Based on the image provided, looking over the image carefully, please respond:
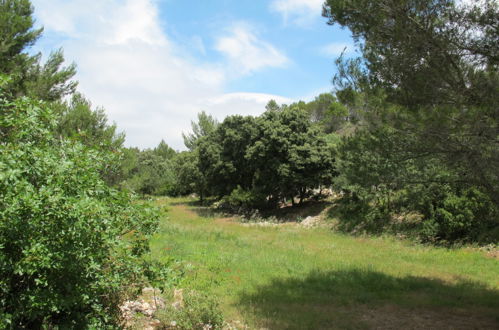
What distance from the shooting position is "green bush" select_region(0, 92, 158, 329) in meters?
3.47

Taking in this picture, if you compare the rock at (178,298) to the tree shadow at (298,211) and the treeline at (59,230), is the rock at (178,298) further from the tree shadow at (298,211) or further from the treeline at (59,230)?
the tree shadow at (298,211)

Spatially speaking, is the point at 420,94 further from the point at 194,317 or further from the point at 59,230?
the point at 59,230

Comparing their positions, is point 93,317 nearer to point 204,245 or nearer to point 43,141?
point 43,141

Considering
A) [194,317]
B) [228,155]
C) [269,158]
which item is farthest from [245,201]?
[194,317]

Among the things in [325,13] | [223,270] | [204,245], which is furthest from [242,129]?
[325,13]

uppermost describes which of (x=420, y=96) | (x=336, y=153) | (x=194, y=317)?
(x=420, y=96)

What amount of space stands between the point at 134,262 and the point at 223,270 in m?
5.79

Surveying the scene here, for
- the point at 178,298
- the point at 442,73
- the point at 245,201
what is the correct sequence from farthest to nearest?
1. the point at 245,201
2. the point at 178,298
3. the point at 442,73

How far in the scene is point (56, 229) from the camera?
3.60m

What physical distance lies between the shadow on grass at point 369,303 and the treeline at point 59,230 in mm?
3227

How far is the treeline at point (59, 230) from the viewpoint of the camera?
3.47m

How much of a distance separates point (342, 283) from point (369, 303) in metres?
1.32

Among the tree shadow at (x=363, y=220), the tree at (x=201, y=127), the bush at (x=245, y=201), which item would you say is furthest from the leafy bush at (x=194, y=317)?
the tree at (x=201, y=127)

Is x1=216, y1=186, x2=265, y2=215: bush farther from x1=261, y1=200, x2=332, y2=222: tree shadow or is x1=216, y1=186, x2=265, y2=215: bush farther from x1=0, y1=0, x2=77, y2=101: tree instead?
x1=0, y1=0, x2=77, y2=101: tree
